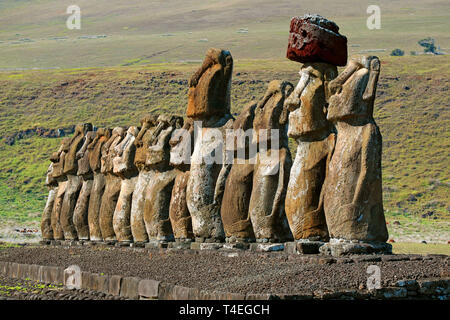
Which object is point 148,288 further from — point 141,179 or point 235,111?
point 235,111

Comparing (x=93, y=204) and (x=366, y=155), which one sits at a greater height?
(x=366, y=155)

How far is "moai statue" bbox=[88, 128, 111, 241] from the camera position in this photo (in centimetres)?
2147

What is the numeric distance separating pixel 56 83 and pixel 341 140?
5479 centimetres

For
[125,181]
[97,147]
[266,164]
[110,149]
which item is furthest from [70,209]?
[266,164]

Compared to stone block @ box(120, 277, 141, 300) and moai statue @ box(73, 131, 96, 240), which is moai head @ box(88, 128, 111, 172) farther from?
stone block @ box(120, 277, 141, 300)

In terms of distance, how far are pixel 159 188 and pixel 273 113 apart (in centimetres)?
411

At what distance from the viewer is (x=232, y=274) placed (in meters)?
11.5

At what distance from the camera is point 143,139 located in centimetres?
1938

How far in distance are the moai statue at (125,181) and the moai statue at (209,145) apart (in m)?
3.46

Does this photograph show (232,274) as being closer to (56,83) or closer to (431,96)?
(431,96)

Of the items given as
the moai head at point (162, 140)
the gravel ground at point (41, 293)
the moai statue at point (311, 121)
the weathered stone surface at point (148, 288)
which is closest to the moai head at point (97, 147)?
the moai head at point (162, 140)

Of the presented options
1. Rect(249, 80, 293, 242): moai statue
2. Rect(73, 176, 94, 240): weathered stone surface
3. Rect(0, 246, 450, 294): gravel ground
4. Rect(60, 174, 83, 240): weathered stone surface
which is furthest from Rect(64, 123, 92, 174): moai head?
Rect(249, 80, 293, 242): moai statue

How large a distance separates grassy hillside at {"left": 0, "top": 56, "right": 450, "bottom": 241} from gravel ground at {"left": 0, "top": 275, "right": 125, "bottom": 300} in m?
15.4

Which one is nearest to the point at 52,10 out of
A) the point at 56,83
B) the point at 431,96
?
the point at 56,83
